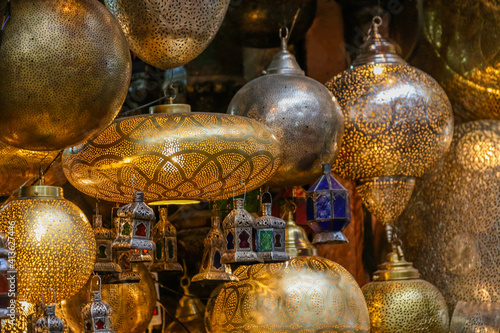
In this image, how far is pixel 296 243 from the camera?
2.11 meters

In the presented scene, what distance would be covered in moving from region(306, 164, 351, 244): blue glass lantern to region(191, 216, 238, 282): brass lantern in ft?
0.66

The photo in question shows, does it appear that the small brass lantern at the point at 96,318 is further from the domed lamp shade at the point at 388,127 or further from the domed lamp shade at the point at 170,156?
the domed lamp shade at the point at 388,127

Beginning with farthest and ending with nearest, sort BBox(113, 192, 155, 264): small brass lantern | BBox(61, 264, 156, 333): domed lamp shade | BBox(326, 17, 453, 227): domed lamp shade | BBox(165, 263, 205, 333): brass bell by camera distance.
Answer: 1. BBox(165, 263, 205, 333): brass bell
2. BBox(326, 17, 453, 227): domed lamp shade
3. BBox(61, 264, 156, 333): domed lamp shade
4. BBox(113, 192, 155, 264): small brass lantern

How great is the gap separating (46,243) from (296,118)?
2.15ft

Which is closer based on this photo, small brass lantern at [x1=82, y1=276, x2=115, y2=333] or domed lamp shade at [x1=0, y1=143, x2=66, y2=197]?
small brass lantern at [x1=82, y1=276, x2=115, y2=333]

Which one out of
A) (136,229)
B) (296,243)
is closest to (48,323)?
(136,229)

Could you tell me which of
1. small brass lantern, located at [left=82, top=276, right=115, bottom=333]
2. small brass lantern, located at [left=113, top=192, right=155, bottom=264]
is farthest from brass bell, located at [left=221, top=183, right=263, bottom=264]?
small brass lantern, located at [left=82, top=276, right=115, bottom=333]

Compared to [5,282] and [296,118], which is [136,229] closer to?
[5,282]

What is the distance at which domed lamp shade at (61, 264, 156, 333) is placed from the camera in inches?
73.6

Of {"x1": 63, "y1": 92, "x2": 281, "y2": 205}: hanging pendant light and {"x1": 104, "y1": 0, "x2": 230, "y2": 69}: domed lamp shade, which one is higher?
{"x1": 104, "y1": 0, "x2": 230, "y2": 69}: domed lamp shade

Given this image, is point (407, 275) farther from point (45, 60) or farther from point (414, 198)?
point (45, 60)

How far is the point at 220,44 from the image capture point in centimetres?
264

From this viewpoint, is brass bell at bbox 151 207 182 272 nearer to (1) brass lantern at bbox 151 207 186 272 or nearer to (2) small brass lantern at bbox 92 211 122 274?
(1) brass lantern at bbox 151 207 186 272

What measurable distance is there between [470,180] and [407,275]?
A: 0.34 m
